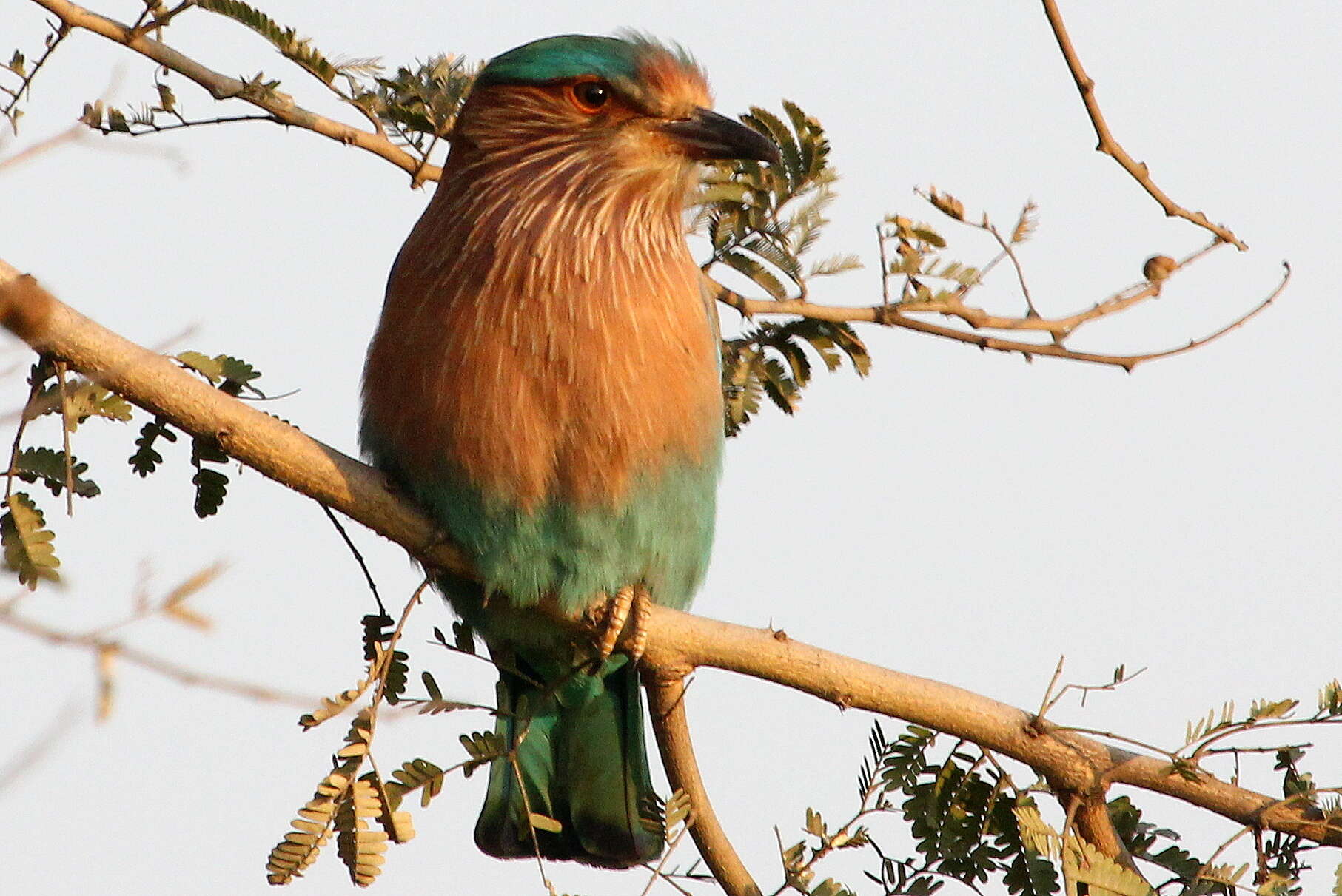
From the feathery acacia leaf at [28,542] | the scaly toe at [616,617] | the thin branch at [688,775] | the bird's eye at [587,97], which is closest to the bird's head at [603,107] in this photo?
the bird's eye at [587,97]

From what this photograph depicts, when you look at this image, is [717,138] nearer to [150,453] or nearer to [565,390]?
[565,390]

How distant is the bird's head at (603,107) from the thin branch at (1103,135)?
0.96 metres

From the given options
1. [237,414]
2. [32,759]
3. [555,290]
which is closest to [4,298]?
[32,759]

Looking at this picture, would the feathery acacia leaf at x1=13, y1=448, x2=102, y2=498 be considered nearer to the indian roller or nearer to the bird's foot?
the indian roller

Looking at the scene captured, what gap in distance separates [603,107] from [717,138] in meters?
0.35

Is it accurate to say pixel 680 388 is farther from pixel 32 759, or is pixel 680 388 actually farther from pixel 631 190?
pixel 32 759

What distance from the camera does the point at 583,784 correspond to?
4500 mm

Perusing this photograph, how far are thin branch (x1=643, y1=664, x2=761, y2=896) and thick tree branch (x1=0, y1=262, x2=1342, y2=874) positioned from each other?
0.08 m

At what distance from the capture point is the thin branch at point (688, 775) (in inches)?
143

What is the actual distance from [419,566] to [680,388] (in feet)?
2.60

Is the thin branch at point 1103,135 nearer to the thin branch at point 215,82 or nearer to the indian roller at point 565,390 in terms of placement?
the indian roller at point 565,390

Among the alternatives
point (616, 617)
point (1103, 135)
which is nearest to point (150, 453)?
point (616, 617)

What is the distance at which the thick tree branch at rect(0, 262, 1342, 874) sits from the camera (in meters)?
3.25

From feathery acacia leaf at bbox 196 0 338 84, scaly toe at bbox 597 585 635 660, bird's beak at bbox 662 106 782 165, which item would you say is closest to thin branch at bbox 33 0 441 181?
feathery acacia leaf at bbox 196 0 338 84
